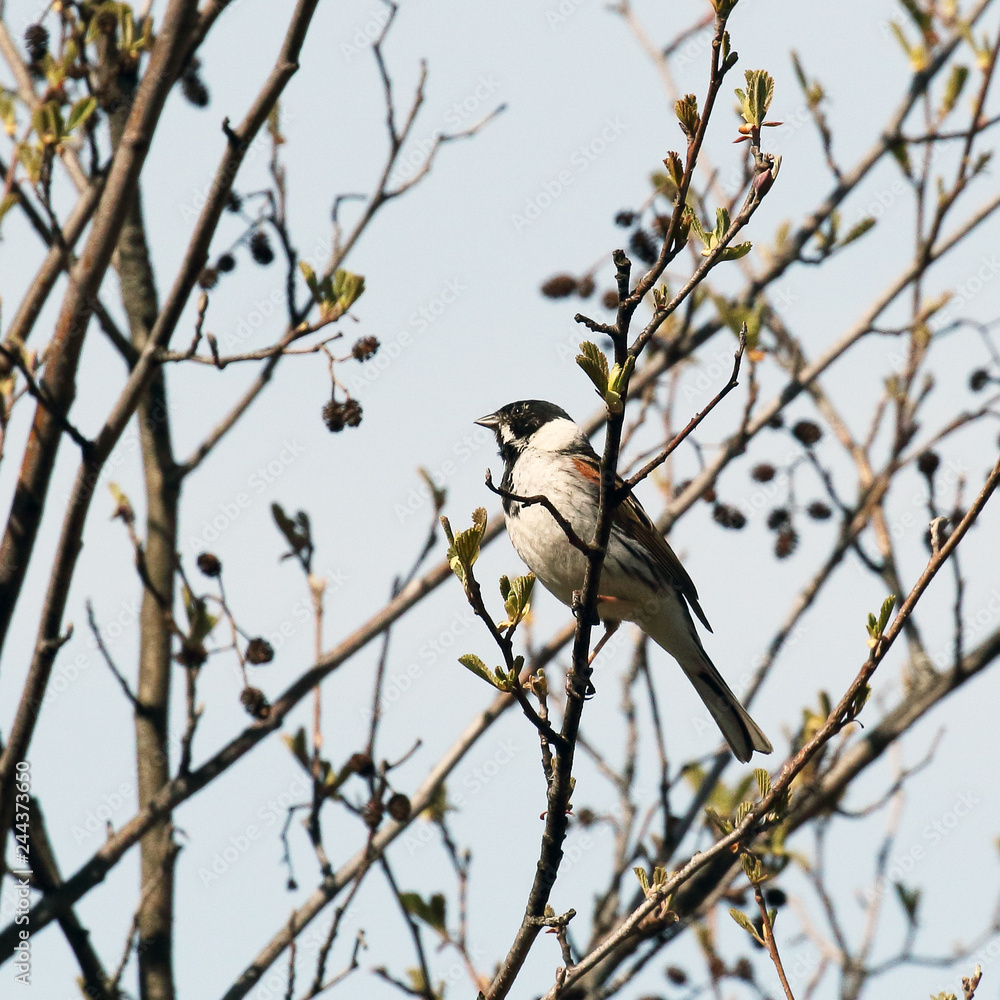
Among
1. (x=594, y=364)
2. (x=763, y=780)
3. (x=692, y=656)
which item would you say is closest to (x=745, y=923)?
(x=763, y=780)

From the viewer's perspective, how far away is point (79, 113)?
3994mm

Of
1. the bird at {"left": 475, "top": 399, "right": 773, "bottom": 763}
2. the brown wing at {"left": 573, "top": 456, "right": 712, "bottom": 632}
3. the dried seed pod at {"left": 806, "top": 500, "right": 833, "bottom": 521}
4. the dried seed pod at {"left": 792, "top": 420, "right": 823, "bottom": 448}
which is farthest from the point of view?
the dried seed pod at {"left": 806, "top": 500, "right": 833, "bottom": 521}

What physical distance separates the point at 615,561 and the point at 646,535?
10.3 inches

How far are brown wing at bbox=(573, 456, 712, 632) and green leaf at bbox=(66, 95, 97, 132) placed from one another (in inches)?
91.2

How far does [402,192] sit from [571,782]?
2880 millimetres

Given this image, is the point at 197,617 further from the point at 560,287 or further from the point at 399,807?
the point at 560,287

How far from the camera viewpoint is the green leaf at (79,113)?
13.1 ft

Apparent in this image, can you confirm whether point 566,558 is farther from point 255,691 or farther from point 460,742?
point 255,691

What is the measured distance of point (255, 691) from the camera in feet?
14.1

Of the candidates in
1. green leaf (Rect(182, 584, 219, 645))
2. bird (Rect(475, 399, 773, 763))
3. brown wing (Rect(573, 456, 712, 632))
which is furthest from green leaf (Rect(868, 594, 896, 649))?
green leaf (Rect(182, 584, 219, 645))

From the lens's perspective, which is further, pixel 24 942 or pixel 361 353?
pixel 361 353

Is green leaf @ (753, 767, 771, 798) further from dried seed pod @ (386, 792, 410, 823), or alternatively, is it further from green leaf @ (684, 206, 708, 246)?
dried seed pod @ (386, 792, 410, 823)

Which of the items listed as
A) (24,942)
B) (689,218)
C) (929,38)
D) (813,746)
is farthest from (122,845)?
(929,38)

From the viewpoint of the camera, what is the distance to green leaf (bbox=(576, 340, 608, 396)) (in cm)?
231
